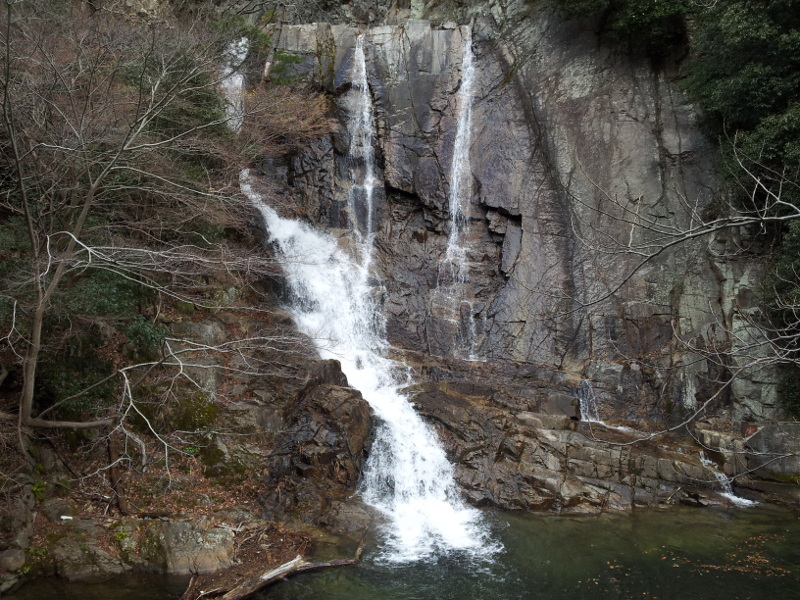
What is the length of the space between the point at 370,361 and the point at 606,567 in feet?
26.8

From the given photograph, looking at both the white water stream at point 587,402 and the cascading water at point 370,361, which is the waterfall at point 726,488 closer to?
the white water stream at point 587,402

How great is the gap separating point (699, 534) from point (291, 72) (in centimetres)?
1838

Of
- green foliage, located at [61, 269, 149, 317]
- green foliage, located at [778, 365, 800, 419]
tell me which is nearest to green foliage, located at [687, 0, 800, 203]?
green foliage, located at [778, 365, 800, 419]

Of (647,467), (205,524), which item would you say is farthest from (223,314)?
(647,467)

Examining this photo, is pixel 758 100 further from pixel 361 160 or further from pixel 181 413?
pixel 181 413

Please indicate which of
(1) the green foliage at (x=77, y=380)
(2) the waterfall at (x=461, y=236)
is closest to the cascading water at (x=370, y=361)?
(2) the waterfall at (x=461, y=236)

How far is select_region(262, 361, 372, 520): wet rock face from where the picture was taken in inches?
412

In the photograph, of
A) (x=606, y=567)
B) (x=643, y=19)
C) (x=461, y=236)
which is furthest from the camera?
(x=461, y=236)

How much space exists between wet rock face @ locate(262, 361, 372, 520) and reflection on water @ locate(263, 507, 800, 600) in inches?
78.4

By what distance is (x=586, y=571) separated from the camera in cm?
893

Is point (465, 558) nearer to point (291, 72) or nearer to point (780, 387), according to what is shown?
point (780, 387)

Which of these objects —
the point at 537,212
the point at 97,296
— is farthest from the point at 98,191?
the point at 537,212

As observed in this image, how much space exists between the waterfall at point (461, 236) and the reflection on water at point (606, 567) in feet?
23.1

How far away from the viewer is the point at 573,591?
27.6 ft
